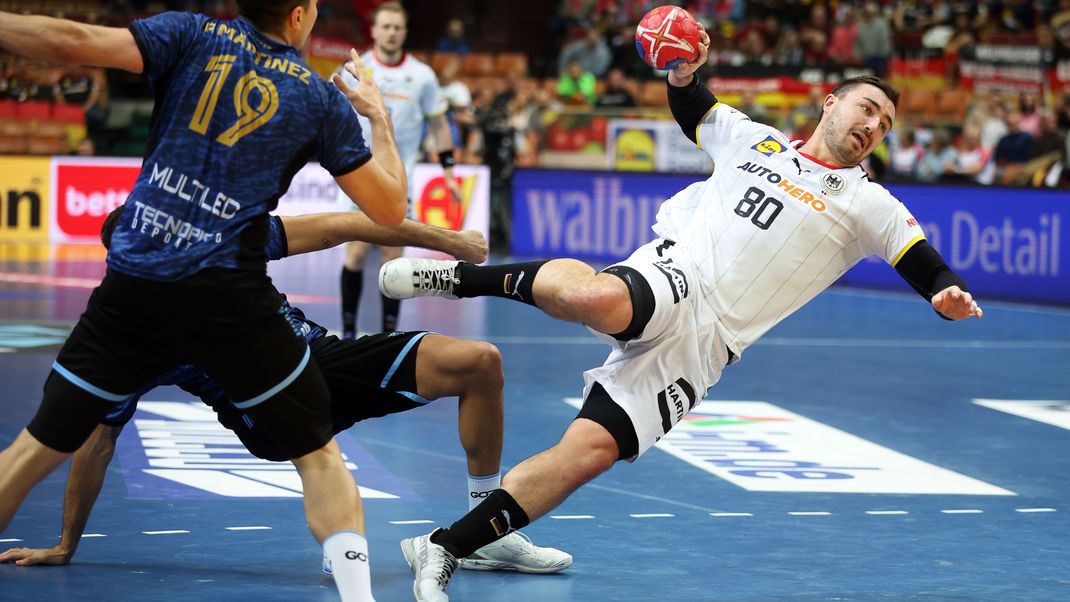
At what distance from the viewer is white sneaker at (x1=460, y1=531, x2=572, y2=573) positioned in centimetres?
515

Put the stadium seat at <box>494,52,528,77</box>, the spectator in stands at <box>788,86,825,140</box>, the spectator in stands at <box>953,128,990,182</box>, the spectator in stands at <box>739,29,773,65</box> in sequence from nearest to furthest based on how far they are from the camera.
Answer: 1. the spectator in stands at <box>953,128,990,182</box>
2. the spectator in stands at <box>788,86,825,140</box>
3. the spectator in stands at <box>739,29,773,65</box>
4. the stadium seat at <box>494,52,528,77</box>

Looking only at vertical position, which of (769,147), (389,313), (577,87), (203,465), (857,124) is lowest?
(389,313)

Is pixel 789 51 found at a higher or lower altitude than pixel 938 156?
higher

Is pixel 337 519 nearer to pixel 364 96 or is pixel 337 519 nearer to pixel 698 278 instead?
pixel 364 96

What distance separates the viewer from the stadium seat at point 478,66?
82.4ft

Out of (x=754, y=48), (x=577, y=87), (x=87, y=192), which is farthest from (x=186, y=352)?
(x=754, y=48)

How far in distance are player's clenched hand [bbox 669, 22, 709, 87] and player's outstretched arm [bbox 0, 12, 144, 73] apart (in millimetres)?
2459

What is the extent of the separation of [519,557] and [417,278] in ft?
3.47

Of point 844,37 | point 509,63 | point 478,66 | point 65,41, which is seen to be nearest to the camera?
point 65,41

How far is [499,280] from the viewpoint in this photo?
5184 mm

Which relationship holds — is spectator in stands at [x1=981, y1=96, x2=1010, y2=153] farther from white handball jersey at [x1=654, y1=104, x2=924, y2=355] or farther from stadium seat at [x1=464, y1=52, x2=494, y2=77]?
white handball jersey at [x1=654, y1=104, x2=924, y2=355]

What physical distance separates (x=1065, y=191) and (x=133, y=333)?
12464 mm

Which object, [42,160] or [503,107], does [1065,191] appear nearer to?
[503,107]

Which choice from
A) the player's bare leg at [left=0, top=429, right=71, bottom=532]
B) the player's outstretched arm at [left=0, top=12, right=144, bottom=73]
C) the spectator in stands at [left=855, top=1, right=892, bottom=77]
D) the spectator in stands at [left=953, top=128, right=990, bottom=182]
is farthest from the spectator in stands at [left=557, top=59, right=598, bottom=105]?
the player's outstretched arm at [left=0, top=12, right=144, bottom=73]
